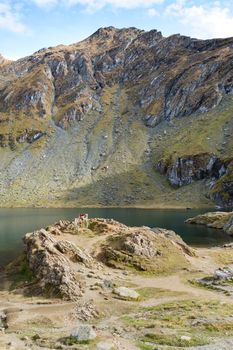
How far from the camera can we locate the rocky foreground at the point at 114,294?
3381 centimetres

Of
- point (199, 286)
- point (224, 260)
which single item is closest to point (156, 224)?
point (224, 260)

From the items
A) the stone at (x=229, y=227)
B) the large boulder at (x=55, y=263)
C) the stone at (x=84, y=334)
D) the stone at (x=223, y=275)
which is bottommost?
the stone at (x=229, y=227)

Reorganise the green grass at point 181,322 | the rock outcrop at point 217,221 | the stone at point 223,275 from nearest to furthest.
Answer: the green grass at point 181,322, the stone at point 223,275, the rock outcrop at point 217,221

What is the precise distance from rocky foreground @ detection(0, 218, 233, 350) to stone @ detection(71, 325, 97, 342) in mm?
78

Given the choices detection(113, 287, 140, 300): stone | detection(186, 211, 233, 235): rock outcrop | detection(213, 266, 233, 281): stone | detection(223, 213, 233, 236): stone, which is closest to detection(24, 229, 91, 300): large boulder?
detection(113, 287, 140, 300): stone

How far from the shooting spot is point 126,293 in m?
47.8

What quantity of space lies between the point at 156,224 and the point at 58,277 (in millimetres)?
75350

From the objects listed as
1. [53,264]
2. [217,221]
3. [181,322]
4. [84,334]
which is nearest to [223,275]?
[181,322]

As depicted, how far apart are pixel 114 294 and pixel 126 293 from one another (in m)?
1.30

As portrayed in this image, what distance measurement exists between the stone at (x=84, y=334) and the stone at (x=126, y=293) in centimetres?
1255

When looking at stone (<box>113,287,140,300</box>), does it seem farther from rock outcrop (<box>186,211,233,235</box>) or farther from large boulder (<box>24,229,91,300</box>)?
rock outcrop (<box>186,211,233,235</box>)

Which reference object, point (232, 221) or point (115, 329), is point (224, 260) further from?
point (232, 221)

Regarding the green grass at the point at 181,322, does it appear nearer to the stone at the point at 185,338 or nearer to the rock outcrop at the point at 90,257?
the stone at the point at 185,338

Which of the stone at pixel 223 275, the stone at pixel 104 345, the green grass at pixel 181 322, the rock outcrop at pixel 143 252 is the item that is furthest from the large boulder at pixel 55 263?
the stone at pixel 223 275
